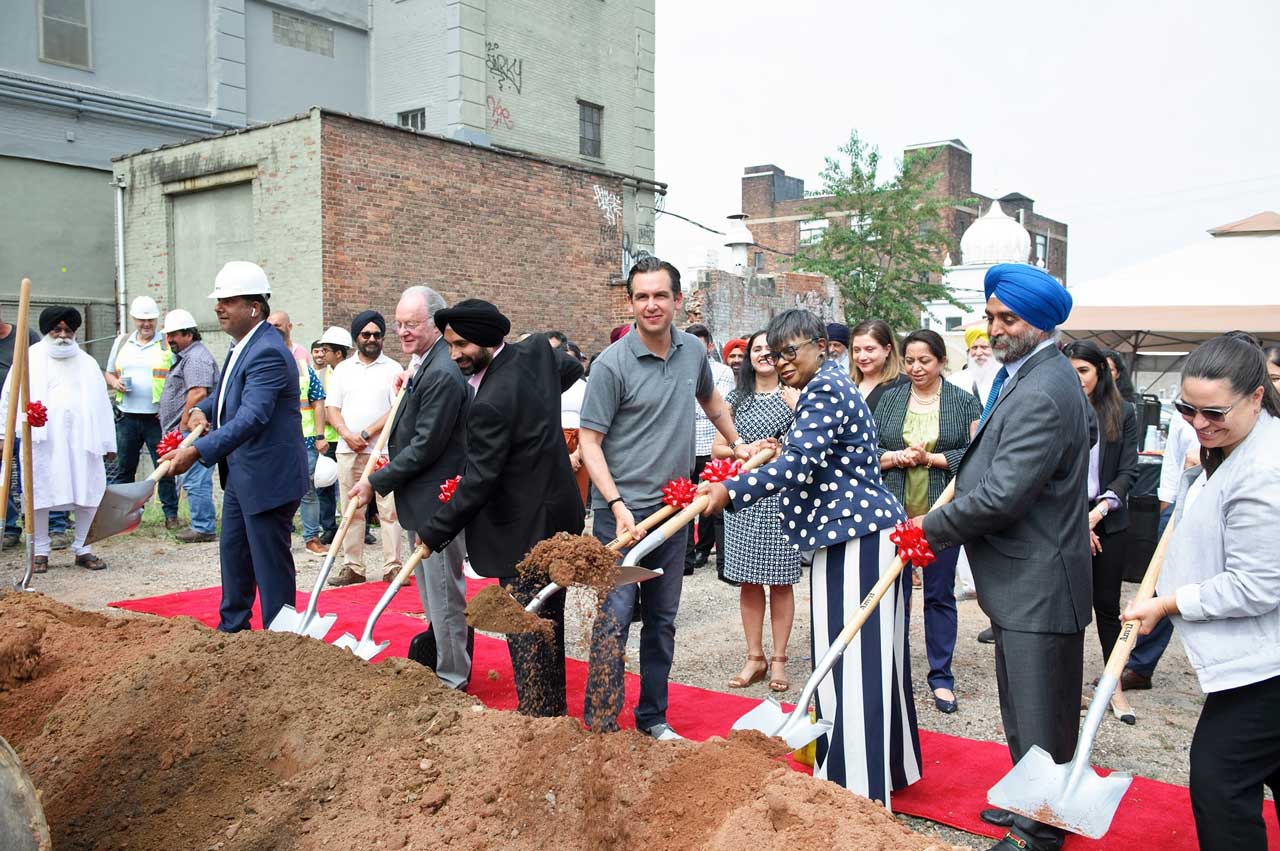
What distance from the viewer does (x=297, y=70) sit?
778 inches

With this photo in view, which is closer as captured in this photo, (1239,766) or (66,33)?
(1239,766)

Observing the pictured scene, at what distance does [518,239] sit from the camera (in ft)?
55.0

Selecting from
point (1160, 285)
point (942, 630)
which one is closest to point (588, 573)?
point (942, 630)

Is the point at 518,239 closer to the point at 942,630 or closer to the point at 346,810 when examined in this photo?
the point at 942,630

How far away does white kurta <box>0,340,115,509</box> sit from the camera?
8078mm

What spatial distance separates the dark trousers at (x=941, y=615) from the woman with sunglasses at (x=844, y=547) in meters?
1.27

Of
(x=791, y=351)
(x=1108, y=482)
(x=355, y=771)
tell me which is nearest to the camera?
(x=355, y=771)

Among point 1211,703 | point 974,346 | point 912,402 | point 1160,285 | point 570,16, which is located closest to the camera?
point 1211,703

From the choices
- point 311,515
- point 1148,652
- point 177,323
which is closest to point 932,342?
point 1148,652

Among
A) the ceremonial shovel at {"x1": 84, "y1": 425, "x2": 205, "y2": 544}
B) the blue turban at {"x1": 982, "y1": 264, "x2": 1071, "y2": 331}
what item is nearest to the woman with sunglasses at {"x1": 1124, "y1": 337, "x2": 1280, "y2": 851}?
the blue turban at {"x1": 982, "y1": 264, "x2": 1071, "y2": 331}

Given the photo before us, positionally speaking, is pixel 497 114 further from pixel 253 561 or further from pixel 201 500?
pixel 253 561

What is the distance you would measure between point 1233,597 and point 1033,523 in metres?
0.72

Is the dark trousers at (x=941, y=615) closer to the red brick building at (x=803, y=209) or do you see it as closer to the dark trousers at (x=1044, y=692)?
the dark trousers at (x=1044, y=692)

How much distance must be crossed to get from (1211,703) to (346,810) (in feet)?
8.46
